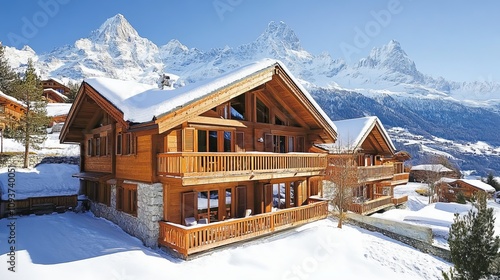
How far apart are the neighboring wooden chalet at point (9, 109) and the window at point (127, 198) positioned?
70.2 ft

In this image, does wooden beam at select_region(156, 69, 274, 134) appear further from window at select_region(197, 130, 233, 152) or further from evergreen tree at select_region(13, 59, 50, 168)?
evergreen tree at select_region(13, 59, 50, 168)

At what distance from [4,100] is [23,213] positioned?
25.2m

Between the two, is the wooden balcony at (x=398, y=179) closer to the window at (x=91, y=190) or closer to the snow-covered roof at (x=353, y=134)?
the snow-covered roof at (x=353, y=134)

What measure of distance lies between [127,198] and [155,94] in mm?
4963

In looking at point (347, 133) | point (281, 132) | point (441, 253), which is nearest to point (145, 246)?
point (281, 132)

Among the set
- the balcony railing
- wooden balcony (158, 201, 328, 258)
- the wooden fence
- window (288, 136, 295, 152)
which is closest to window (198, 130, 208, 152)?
the balcony railing

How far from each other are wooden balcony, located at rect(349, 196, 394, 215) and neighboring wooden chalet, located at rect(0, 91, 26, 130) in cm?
3074

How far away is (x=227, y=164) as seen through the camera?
41.1 ft

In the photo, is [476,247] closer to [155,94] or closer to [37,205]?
[155,94]

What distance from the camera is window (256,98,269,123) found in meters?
16.9

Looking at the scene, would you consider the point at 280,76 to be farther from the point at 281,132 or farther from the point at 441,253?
the point at 441,253

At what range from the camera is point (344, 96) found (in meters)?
187

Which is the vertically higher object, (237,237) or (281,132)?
(281,132)

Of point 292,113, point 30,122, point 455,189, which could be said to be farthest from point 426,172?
point 30,122
